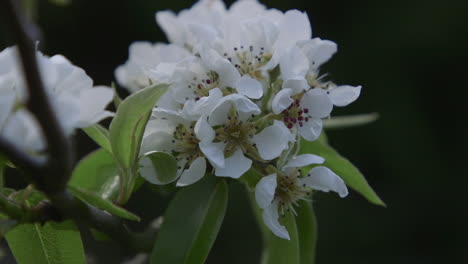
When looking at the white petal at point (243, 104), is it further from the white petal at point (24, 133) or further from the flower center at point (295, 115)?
the white petal at point (24, 133)

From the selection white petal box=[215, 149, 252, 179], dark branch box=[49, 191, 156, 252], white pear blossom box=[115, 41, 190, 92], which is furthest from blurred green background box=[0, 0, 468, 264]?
white petal box=[215, 149, 252, 179]

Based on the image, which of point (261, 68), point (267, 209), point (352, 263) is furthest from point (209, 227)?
point (352, 263)

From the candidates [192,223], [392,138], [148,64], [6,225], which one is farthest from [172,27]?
[392,138]

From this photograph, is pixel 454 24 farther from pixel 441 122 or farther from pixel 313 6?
pixel 313 6

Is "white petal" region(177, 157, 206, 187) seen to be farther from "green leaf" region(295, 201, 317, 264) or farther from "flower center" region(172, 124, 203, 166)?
"green leaf" region(295, 201, 317, 264)

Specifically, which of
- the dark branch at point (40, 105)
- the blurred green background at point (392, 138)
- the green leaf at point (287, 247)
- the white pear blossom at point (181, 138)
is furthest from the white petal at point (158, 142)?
the blurred green background at point (392, 138)

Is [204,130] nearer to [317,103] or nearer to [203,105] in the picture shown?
[203,105]
